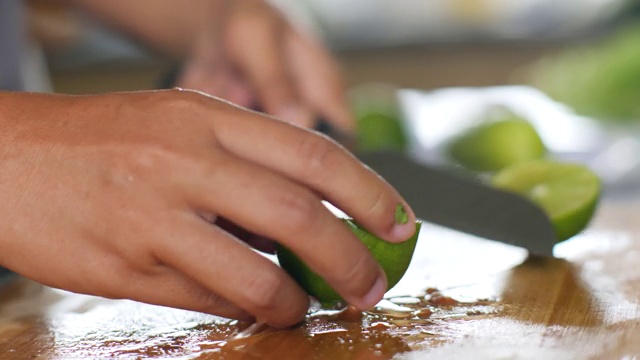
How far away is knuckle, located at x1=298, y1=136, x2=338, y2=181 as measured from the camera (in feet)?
2.31

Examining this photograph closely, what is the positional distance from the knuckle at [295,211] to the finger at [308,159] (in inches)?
0.8

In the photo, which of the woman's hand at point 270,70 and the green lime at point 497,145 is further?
the green lime at point 497,145

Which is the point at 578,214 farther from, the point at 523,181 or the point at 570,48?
the point at 570,48

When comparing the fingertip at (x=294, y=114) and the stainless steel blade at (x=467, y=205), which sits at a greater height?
the fingertip at (x=294, y=114)

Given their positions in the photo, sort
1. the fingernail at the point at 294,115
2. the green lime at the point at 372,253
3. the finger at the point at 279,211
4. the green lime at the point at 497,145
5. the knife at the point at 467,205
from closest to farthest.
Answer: the finger at the point at 279,211 < the green lime at the point at 372,253 < the knife at the point at 467,205 < the fingernail at the point at 294,115 < the green lime at the point at 497,145

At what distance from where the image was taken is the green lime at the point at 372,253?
2.58 feet

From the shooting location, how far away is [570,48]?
12.0ft

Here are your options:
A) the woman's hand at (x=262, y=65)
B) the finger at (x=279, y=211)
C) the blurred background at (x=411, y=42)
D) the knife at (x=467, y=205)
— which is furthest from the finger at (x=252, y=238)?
the blurred background at (x=411, y=42)

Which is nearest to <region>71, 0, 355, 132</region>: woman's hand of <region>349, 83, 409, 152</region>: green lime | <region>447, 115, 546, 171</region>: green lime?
<region>349, 83, 409, 152</region>: green lime

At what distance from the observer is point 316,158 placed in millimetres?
704

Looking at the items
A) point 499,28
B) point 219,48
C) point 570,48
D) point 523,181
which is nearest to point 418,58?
point 499,28

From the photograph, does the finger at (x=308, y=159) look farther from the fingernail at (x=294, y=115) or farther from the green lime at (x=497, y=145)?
the green lime at (x=497, y=145)

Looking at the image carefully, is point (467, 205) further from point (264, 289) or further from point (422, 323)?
point (264, 289)

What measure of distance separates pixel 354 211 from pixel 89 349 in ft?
0.95
